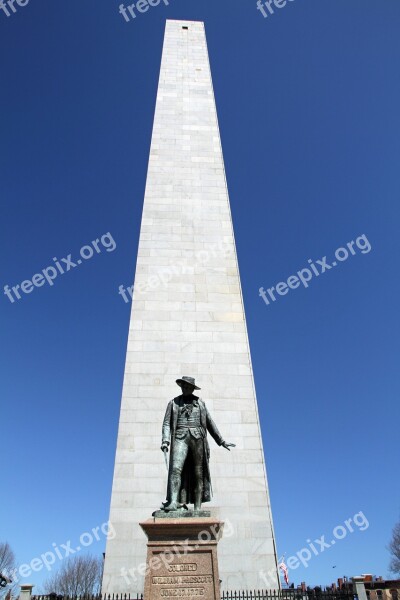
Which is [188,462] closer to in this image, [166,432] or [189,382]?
[166,432]

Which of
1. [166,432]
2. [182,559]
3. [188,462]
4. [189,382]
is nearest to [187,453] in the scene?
[188,462]

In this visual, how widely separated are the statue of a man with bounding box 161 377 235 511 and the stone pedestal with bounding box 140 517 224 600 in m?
0.45

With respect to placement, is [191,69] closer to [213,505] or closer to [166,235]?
[166,235]

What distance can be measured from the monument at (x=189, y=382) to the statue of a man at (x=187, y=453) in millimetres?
19

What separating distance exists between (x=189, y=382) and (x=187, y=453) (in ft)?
4.04

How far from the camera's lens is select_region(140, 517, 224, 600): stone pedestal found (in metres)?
6.16

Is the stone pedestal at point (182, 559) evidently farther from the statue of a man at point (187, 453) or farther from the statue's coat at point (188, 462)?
the statue's coat at point (188, 462)

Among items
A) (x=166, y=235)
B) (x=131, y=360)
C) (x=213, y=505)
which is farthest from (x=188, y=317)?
(x=213, y=505)

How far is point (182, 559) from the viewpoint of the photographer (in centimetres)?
636

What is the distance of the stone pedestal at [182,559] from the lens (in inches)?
242

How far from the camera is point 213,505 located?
1205 centimetres

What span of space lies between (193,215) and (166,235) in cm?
160

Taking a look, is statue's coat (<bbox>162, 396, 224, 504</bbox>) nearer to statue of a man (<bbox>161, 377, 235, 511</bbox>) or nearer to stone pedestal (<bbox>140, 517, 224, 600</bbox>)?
statue of a man (<bbox>161, 377, 235, 511</bbox>)

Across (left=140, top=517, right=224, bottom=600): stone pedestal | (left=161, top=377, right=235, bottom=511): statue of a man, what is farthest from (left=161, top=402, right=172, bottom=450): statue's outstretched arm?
(left=140, top=517, right=224, bottom=600): stone pedestal
